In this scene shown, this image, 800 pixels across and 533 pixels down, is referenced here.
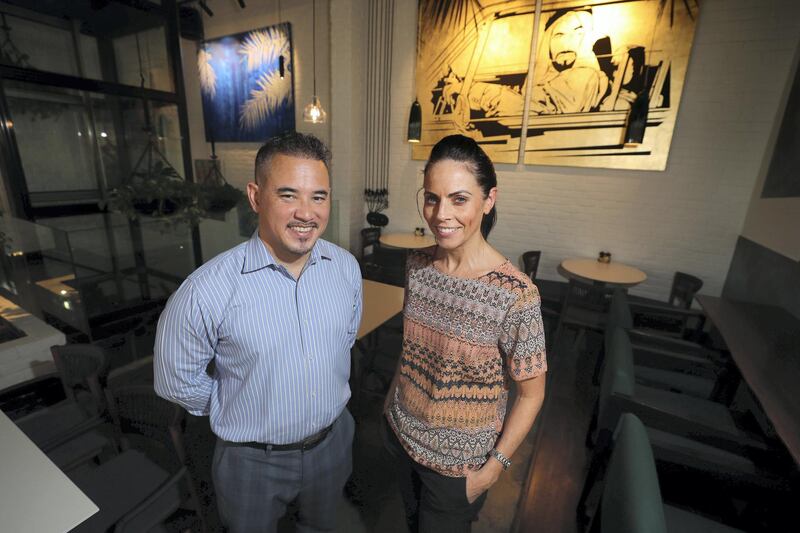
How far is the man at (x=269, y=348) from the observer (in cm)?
111

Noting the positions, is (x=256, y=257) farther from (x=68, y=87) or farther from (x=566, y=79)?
(x=566, y=79)

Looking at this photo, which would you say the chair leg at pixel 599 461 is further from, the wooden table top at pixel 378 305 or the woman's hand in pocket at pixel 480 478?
the wooden table top at pixel 378 305

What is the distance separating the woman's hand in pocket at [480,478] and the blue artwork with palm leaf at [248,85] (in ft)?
19.2

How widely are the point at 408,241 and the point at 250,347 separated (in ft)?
12.4

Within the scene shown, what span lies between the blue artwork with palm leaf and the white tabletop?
534 cm

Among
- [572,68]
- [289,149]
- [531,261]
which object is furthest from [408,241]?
[289,149]

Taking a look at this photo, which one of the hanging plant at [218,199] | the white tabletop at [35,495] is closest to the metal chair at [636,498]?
the white tabletop at [35,495]

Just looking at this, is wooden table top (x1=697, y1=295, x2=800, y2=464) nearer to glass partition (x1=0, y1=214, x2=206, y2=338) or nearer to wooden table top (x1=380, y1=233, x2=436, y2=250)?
wooden table top (x1=380, y1=233, x2=436, y2=250)

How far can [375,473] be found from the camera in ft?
7.32

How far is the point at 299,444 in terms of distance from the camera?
1254 mm

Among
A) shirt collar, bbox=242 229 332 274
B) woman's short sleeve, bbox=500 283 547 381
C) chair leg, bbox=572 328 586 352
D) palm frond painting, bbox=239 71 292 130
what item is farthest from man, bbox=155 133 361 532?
palm frond painting, bbox=239 71 292 130

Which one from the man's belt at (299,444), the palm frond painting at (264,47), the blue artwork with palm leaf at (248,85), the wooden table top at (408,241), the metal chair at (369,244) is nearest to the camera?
the man's belt at (299,444)

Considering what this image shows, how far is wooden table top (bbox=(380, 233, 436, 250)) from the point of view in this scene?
462cm

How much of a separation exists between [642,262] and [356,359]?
363cm
